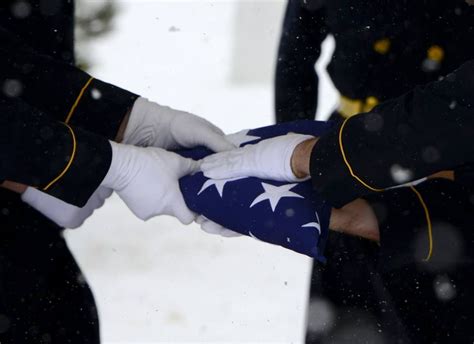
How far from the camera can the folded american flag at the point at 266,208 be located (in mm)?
1010

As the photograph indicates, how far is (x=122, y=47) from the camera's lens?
2.42 meters

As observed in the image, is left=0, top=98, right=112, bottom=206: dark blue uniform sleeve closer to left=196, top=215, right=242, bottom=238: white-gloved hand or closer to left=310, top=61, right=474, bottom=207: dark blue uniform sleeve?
left=196, top=215, right=242, bottom=238: white-gloved hand

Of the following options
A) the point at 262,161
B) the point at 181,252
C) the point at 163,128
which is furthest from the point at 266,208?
the point at 181,252

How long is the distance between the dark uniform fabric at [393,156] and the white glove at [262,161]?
0.18ft

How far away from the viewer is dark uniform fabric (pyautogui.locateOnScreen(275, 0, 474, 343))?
97cm

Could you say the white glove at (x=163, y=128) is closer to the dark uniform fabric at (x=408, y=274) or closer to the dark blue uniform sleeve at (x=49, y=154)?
the dark blue uniform sleeve at (x=49, y=154)

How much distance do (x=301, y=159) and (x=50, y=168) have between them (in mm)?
335

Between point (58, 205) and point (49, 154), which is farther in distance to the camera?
point (58, 205)

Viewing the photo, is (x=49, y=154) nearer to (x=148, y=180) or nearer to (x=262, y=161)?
(x=148, y=180)

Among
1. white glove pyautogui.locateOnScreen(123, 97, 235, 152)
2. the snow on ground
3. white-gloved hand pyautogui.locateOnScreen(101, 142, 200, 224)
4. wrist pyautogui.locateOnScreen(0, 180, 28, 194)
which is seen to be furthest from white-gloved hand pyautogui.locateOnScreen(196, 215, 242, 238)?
the snow on ground

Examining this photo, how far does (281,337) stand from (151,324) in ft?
1.07

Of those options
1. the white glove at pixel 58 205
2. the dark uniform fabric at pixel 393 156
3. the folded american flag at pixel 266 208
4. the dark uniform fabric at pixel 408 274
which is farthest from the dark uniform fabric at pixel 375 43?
the white glove at pixel 58 205

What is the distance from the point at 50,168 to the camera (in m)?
1.04

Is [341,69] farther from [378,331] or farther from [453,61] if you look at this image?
[378,331]
